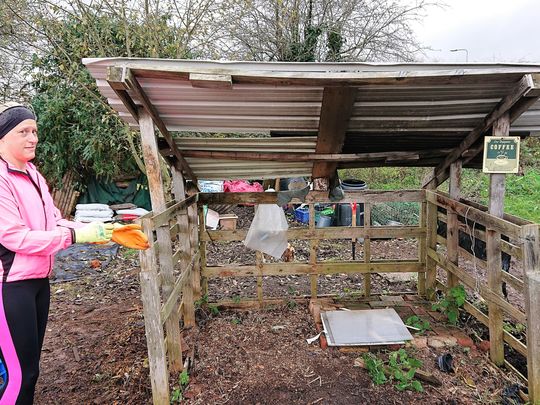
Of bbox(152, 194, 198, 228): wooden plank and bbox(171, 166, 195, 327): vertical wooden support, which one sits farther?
bbox(171, 166, 195, 327): vertical wooden support

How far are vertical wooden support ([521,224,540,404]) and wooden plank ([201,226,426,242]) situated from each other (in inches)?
61.1

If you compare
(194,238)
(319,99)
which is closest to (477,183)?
(194,238)

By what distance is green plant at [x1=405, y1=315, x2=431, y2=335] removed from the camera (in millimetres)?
3221

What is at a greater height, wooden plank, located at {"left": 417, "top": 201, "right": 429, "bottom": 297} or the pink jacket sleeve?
the pink jacket sleeve

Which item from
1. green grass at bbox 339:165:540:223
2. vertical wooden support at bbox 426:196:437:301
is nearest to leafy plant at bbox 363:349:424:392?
vertical wooden support at bbox 426:196:437:301

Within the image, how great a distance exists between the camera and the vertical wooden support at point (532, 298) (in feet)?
7.36

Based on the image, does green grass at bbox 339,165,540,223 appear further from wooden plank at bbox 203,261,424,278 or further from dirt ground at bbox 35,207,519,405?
dirt ground at bbox 35,207,519,405

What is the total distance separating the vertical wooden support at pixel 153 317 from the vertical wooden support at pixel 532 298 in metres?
2.32

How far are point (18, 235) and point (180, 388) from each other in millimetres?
1615

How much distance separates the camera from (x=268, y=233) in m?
3.81

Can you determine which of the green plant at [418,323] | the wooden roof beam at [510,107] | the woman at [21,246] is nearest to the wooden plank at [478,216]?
the wooden roof beam at [510,107]

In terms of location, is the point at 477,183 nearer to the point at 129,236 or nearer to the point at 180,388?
the point at 180,388

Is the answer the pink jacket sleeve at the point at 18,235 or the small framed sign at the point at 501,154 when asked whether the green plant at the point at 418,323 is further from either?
the pink jacket sleeve at the point at 18,235

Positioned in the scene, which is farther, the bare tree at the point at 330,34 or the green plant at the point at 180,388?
the bare tree at the point at 330,34
